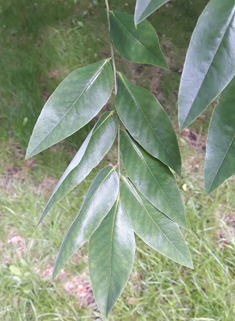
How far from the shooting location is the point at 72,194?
1.42 metres

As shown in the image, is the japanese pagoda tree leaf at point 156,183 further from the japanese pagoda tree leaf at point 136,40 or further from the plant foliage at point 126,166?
the japanese pagoda tree leaf at point 136,40

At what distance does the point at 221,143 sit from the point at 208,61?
14 cm

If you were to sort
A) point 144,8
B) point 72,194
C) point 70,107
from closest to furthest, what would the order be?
point 144,8
point 70,107
point 72,194

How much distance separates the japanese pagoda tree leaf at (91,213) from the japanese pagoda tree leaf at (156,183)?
0.06m

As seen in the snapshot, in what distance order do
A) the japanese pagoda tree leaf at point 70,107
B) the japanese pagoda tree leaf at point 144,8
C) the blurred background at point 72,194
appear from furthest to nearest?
1. the blurred background at point 72,194
2. the japanese pagoda tree leaf at point 70,107
3. the japanese pagoda tree leaf at point 144,8

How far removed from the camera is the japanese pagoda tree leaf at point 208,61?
1.17 ft

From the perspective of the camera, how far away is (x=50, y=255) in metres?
1.33

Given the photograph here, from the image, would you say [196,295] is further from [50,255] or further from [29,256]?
[29,256]

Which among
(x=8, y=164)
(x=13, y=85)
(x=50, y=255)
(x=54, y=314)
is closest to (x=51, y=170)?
(x=8, y=164)

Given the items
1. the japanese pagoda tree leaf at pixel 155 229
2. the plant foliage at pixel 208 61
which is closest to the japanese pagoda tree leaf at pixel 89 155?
the japanese pagoda tree leaf at pixel 155 229

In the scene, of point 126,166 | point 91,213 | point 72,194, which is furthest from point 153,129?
point 72,194

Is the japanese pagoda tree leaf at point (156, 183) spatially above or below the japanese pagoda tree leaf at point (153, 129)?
below

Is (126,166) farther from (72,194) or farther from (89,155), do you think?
(72,194)

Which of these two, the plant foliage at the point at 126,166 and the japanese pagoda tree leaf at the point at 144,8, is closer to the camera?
the japanese pagoda tree leaf at the point at 144,8
